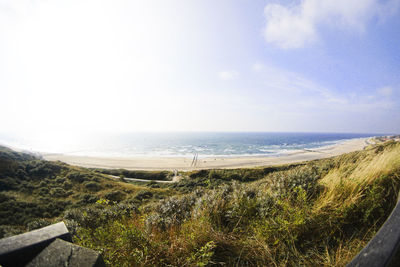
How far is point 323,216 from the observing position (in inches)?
109

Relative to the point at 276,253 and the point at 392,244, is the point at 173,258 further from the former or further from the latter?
the point at 392,244

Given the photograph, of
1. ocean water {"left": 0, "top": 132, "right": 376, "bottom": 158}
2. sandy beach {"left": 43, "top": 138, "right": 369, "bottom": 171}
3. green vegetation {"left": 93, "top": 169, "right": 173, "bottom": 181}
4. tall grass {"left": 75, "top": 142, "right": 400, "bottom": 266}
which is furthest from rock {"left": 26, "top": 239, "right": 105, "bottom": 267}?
ocean water {"left": 0, "top": 132, "right": 376, "bottom": 158}

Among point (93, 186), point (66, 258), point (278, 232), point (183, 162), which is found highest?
point (66, 258)

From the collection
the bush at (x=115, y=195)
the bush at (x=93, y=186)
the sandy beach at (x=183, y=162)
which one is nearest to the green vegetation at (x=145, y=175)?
the sandy beach at (x=183, y=162)

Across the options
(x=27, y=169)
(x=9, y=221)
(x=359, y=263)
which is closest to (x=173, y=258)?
(x=359, y=263)

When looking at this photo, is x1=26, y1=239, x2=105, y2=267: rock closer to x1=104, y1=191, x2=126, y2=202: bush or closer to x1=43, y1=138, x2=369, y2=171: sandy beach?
x1=104, y1=191, x2=126, y2=202: bush

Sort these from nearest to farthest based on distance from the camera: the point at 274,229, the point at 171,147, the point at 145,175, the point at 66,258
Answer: the point at 66,258 < the point at 274,229 < the point at 145,175 < the point at 171,147

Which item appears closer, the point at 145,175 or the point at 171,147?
the point at 145,175

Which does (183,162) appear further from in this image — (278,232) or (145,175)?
(278,232)

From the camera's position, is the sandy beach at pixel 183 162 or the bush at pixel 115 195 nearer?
the bush at pixel 115 195

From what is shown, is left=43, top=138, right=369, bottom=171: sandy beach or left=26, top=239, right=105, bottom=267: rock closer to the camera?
left=26, top=239, right=105, bottom=267: rock

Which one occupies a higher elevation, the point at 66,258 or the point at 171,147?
the point at 66,258

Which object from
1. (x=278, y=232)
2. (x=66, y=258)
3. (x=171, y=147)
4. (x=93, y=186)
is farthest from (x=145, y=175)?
(x=171, y=147)

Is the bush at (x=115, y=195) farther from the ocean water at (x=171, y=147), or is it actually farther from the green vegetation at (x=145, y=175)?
the ocean water at (x=171, y=147)
